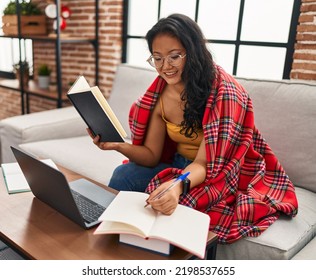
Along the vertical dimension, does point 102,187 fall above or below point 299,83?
below

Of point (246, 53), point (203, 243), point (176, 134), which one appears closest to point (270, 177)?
point (176, 134)

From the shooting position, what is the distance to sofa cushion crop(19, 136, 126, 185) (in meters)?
1.69

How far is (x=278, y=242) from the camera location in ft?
3.65

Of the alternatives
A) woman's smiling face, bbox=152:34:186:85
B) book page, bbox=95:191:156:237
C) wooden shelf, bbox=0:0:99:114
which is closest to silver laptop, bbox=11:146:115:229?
book page, bbox=95:191:156:237

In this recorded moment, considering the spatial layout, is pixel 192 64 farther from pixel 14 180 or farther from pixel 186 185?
pixel 14 180

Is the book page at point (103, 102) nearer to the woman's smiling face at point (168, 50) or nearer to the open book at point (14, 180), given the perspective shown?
the woman's smiling face at point (168, 50)

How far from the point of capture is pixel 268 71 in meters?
2.09

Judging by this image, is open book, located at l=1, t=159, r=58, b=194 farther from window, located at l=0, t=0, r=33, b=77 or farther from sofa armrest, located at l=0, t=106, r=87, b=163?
window, located at l=0, t=0, r=33, b=77

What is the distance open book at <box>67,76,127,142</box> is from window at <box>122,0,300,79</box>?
90cm

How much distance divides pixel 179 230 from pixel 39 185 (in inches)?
18.5

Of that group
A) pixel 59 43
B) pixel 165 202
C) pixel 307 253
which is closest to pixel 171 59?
pixel 165 202

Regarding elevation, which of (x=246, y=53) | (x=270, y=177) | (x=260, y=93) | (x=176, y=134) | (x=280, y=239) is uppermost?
(x=246, y=53)

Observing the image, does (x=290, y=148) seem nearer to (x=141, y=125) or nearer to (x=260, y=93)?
(x=260, y=93)

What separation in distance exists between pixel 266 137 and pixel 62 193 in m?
1.01
